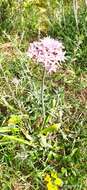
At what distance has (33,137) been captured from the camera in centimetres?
292

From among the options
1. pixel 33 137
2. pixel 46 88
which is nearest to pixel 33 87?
pixel 46 88

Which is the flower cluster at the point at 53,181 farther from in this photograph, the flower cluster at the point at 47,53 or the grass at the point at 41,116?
the flower cluster at the point at 47,53

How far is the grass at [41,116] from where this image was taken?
9.20 ft

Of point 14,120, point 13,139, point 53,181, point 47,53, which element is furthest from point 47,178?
point 47,53

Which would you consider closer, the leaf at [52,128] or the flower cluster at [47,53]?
the flower cluster at [47,53]

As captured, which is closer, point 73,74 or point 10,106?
point 10,106

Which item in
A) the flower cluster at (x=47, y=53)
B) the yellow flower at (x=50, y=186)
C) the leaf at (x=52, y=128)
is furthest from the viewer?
the leaf at (x=52, y=128)

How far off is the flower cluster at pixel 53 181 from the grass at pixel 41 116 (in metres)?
0.04

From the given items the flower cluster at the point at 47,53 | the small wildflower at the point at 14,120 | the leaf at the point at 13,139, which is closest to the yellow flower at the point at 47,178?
the leaf at the point at 13,139

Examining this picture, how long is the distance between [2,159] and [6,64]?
0.83 m

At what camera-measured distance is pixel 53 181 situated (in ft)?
9.07

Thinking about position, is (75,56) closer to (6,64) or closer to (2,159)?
(6,64)

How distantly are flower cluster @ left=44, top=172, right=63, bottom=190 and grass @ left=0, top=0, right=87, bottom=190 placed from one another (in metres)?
0.04

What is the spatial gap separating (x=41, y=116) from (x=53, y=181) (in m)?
0.45
